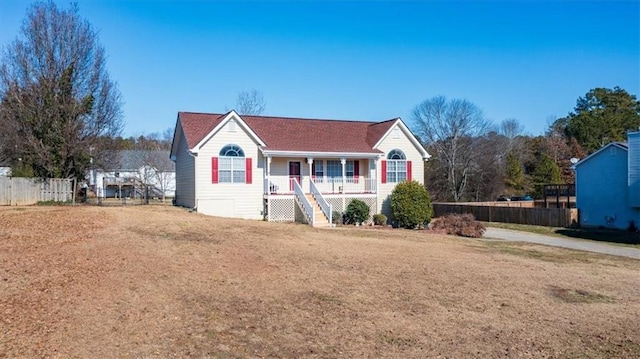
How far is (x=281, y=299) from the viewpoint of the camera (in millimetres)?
8844

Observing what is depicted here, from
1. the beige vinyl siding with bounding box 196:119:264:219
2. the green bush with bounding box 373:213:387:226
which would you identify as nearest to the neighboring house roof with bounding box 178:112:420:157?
the beige vinyl siding with bounding box 196:119:264:219

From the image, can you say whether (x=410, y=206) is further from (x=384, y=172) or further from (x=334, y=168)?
(x=334, y=168)

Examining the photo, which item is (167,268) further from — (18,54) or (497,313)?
(18,54)

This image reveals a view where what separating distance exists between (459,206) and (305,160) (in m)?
16.0

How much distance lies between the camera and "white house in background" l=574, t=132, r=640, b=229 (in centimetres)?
2841

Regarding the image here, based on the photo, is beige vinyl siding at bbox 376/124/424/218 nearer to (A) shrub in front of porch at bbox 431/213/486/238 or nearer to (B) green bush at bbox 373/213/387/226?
(B) green bush at bbox 373/213/387/226

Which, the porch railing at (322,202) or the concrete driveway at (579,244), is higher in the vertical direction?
the porch railing at (322,202)

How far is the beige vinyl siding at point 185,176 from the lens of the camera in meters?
25.5

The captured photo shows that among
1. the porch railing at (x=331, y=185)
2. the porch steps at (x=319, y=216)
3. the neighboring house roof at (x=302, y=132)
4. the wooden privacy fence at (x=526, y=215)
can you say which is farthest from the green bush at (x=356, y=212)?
the wooden privacy fence at (x=526, y=215)

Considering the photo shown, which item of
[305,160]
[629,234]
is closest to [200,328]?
[305,160]

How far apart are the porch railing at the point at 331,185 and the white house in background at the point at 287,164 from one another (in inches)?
2.2

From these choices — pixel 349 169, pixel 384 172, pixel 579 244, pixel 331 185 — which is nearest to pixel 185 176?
pixel 331 185

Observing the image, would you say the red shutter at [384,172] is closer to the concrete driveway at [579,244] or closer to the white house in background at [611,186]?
the concrete driveway at [579,244]

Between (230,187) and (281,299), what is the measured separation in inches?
671
